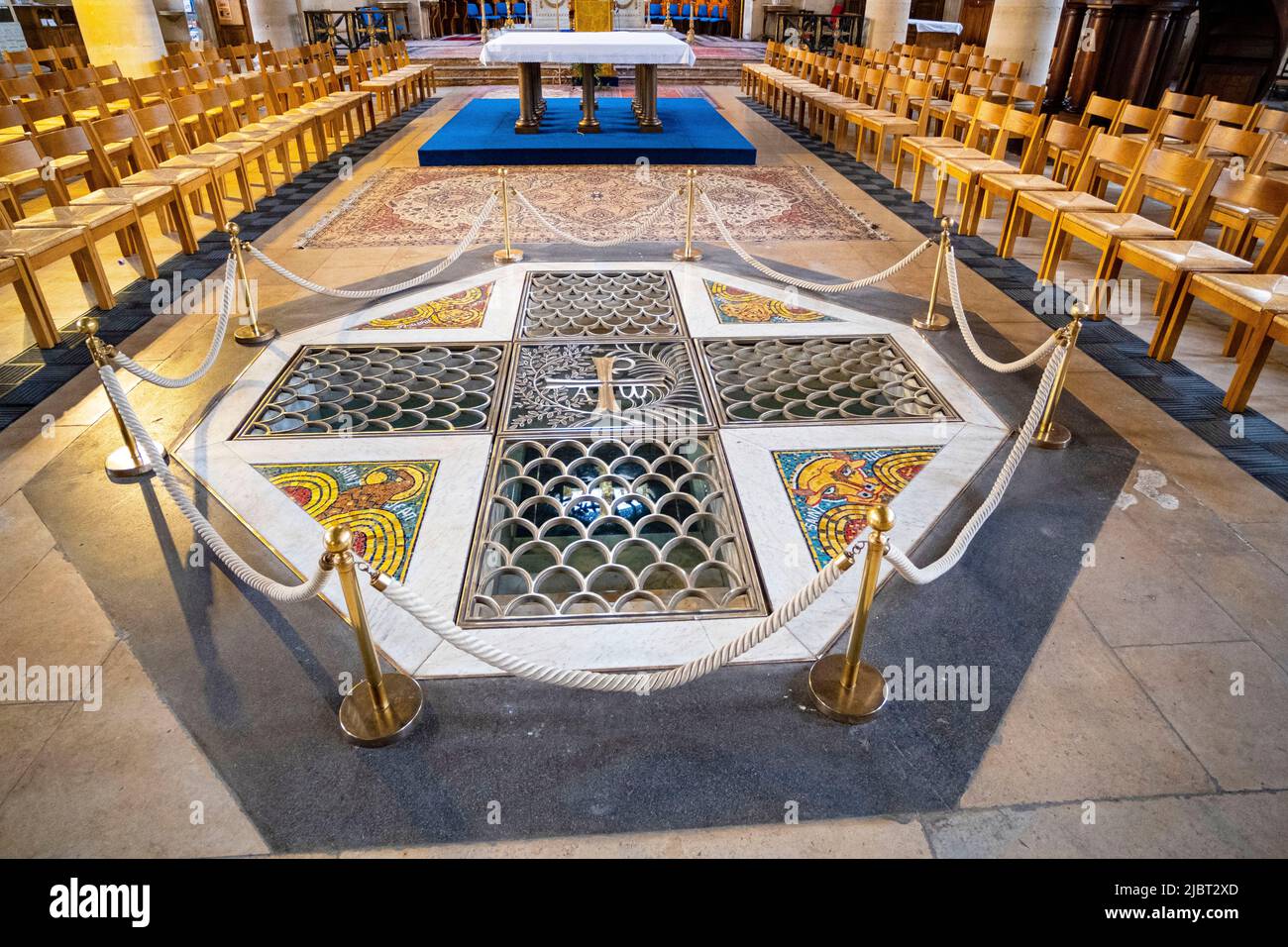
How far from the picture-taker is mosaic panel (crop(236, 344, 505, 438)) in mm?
3605

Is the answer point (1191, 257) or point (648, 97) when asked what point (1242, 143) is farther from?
point (648, 97)

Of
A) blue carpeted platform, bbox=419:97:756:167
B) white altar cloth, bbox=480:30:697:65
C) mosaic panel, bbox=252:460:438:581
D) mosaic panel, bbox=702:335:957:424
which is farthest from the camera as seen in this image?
blue carpeted platform, bbox=419:97:756:167

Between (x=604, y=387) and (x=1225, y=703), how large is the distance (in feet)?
8.88

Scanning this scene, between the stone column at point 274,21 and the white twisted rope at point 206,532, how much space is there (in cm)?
1455

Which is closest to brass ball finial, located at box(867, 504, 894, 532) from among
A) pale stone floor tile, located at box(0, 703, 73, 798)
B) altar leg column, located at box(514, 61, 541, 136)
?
pale stone floor tile, located at box(0, 703, 73, 798)

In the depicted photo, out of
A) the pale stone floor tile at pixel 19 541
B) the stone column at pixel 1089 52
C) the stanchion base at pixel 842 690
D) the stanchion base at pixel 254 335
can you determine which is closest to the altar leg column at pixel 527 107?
the stanchion base at pixel 254 335

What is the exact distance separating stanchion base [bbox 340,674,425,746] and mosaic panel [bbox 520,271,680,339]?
2.67 meters

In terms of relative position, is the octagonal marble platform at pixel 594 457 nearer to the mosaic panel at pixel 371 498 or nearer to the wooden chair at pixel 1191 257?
the mosaic panel at pixel 371 498

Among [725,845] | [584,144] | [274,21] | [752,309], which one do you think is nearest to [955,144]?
[752,309]

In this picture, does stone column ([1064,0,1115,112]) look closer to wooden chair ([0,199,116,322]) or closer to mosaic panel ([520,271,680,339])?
mosaic panel ([520,271,680,339])

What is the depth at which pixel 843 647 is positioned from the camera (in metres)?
2.43

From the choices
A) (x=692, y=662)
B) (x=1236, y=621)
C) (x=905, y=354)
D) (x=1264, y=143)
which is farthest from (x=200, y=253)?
(x=1264, y=143)

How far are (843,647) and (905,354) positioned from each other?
2.40 metres
